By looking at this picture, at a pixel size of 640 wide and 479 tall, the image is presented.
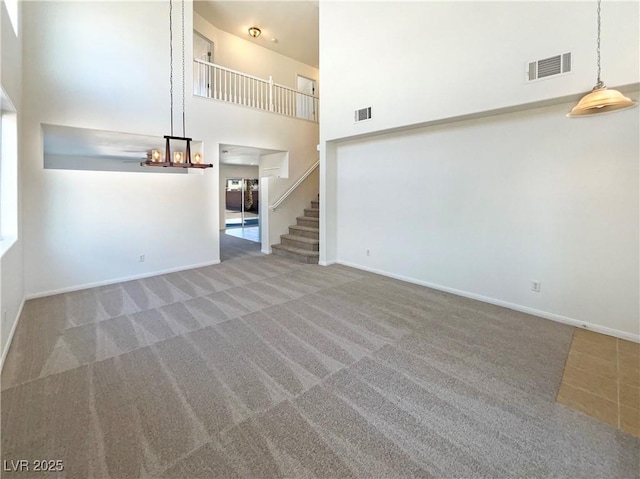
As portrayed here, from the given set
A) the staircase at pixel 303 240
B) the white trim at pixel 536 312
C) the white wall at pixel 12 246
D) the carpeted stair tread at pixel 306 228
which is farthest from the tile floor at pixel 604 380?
the carpeted stair tread at pixel 306 228

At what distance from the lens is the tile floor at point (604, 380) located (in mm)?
2088

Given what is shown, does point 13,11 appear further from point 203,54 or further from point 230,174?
point 230,174

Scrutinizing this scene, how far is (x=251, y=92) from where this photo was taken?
706 cm

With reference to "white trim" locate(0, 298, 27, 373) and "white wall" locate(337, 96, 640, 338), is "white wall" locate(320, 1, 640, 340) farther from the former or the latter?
"white trim" locate(0, 298, 27, 373)

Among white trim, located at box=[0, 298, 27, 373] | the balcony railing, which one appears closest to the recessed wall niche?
the balcony railing

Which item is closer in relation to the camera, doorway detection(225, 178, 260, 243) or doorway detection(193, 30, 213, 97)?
doorway detection(193, 30, 213, 97)

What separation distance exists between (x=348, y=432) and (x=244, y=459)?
645mm

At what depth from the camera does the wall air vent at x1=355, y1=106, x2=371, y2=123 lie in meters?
5.09

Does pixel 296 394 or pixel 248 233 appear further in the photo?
pixel 248 233

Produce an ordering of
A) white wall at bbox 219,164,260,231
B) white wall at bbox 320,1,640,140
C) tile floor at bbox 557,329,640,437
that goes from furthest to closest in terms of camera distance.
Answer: white wall at bbox 219,164,260,231
white wall at bbox 320,1,640,140
tile floor at bbox 557,329,640,437

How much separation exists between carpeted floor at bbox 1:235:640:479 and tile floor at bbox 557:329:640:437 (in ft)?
0.37

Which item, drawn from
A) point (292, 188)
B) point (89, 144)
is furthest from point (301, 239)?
point (89, 144)

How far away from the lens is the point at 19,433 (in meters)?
1.85

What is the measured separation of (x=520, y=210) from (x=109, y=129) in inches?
247
